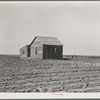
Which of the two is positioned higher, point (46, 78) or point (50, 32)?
point (50, 32)

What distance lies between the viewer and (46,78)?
24.1 feet

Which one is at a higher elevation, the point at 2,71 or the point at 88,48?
the point at 88,48

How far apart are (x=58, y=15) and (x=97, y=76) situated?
89.6 inches

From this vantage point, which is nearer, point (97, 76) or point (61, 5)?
point (61, 5)

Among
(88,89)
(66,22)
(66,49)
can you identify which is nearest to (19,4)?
(66,22)

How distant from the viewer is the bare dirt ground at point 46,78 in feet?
22.5

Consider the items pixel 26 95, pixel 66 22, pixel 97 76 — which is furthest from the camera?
pixel 97 76

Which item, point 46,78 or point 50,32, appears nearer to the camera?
point 50,32

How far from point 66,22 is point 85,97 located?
220 centimetres

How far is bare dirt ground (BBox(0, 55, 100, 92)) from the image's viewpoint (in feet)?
22.5

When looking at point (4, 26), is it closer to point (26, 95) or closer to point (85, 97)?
point (26, 95)

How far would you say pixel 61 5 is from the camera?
685cm

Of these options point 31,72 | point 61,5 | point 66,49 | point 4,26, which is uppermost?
point 61,5

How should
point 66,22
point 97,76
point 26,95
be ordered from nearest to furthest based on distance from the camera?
point 26,95
point 66,22
point 97,76
